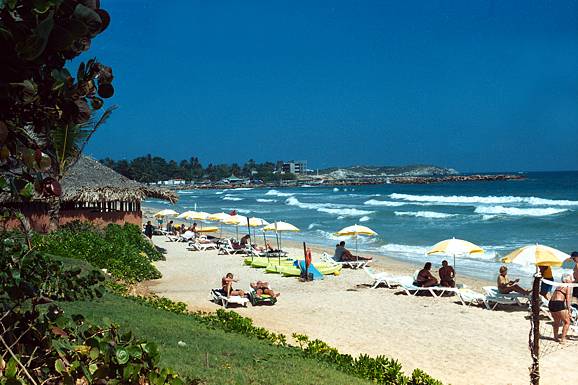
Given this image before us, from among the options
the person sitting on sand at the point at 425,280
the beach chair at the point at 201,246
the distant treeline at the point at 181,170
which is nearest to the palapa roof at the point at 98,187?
the beach chair at the point at 201,246

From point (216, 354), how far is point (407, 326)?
21.3 ft

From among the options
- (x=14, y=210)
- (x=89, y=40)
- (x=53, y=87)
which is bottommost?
(x=14, y=210)

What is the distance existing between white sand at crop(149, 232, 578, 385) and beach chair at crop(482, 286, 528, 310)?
183 mm

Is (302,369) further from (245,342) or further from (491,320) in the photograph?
(491,320)

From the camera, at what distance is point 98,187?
1956 centimetres

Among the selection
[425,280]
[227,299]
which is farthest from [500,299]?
[227,299]

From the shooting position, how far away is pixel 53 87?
178 cm

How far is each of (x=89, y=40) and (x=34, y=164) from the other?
0.45m

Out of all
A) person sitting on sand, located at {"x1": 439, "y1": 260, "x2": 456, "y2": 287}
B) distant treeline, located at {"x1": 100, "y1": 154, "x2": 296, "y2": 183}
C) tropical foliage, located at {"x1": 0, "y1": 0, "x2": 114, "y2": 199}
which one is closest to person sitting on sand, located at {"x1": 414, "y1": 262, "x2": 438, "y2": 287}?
person sitting on sand, located at {"x1": 439, "y1": 260, "x2": 456, "y2": 287}

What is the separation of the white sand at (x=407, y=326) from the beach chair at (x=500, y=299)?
18cm

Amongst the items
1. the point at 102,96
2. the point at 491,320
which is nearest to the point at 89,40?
the point at 102,96

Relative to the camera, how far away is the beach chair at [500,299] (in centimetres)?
1220

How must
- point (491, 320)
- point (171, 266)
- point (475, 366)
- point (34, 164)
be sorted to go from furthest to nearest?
point (171, 266), point (491, 320), point (475, 366), point (34, 164)

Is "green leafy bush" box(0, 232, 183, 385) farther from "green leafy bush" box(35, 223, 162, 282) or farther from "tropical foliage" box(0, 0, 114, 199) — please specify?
"green leafy bush" box(35, 223, 162, 282)
